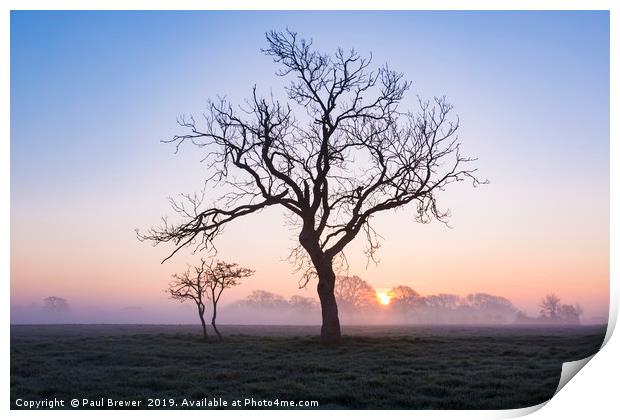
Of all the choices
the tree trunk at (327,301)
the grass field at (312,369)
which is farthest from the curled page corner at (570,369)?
the tree trunk at (327,301)

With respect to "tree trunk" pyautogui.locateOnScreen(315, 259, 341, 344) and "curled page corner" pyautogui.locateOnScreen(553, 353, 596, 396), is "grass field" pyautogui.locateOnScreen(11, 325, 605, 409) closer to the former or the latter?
"curled page corner" pyautogui.locateOnScreen(553, 353, 596, 396)

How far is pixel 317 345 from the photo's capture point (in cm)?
1719

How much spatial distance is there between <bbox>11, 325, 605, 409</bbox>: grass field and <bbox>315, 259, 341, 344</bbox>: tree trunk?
378 mm

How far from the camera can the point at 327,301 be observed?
17547mm

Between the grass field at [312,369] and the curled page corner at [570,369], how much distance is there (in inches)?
5.9

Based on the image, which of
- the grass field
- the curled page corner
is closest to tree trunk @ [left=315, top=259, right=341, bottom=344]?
the grass field

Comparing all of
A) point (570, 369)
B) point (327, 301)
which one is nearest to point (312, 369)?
point (327, 301)

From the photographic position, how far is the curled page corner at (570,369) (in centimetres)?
1376

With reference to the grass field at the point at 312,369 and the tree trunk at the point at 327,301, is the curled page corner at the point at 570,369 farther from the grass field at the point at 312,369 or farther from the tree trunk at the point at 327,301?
the tree trunk at the point at 327,301

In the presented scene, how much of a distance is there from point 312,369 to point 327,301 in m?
3.24

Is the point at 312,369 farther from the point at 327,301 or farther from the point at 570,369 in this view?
the point at 570,369

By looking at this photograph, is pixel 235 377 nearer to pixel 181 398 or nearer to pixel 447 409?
pixel 181 398

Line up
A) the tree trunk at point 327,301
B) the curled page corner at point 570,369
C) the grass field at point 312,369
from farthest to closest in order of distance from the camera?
1. the tree trunk at point 327,301
2. the curled page corner at point 570,369
3. the grass field at point 312,369
